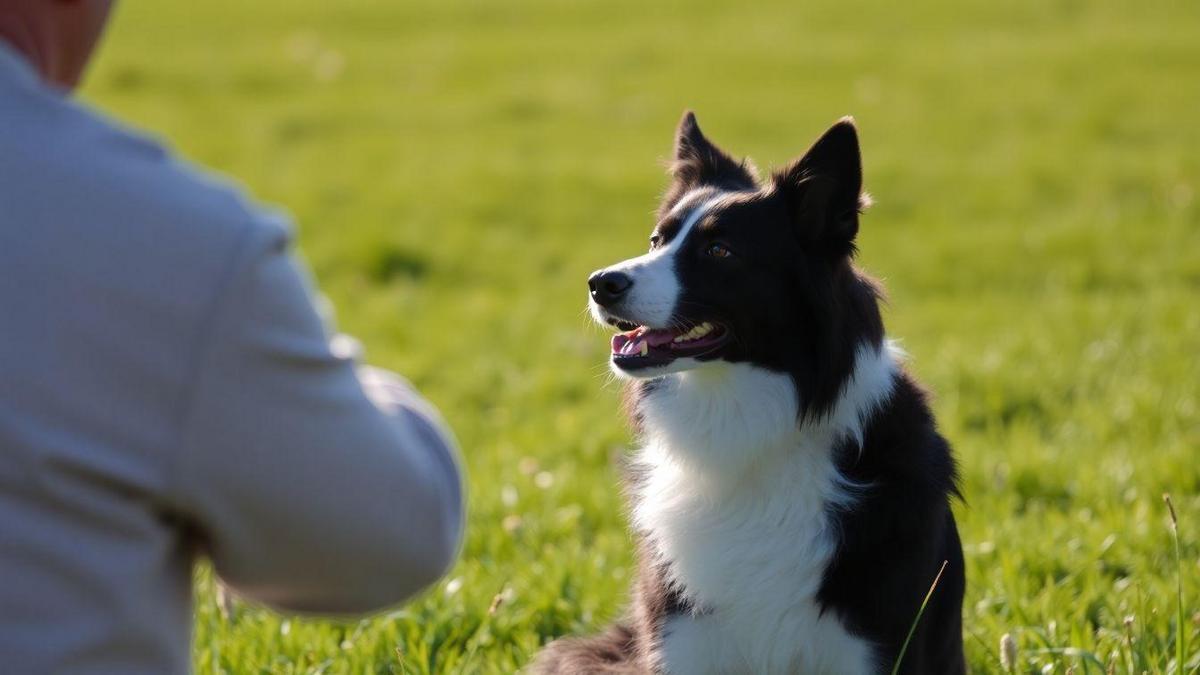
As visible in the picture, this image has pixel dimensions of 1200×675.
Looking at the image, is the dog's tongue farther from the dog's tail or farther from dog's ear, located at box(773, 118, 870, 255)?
the dog's tail

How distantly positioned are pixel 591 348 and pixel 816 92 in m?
6.29

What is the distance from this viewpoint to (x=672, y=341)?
3.33m

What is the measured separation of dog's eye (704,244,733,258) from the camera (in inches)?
130

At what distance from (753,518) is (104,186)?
2202 mm

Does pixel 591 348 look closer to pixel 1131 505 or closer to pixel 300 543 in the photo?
pixel 1131 505

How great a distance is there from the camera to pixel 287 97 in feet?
45.7

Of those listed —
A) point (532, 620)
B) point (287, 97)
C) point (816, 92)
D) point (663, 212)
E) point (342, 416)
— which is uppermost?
point (342, 416)

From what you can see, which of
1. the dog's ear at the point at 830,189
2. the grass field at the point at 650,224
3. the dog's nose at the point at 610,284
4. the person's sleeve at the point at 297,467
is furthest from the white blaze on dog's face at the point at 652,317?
the person's sleeve at the point at 297,467

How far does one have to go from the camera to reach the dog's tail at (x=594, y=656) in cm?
340

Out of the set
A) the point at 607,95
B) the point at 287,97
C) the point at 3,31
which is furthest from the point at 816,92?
the point at 3,31

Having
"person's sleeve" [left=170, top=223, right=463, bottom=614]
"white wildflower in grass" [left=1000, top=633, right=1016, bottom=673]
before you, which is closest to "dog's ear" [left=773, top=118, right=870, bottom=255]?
"white wildflower in grass" [left=1000, top=633, right=1016, bottom=673]

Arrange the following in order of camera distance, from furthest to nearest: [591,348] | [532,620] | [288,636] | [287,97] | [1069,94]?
1. [287,97]
2. [1069,94]
3. [591,348]
4. [532,620]
5. [288,636]

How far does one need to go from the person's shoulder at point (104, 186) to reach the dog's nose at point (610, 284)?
6.18 ft

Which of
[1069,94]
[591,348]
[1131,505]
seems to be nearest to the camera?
[1131,505]
